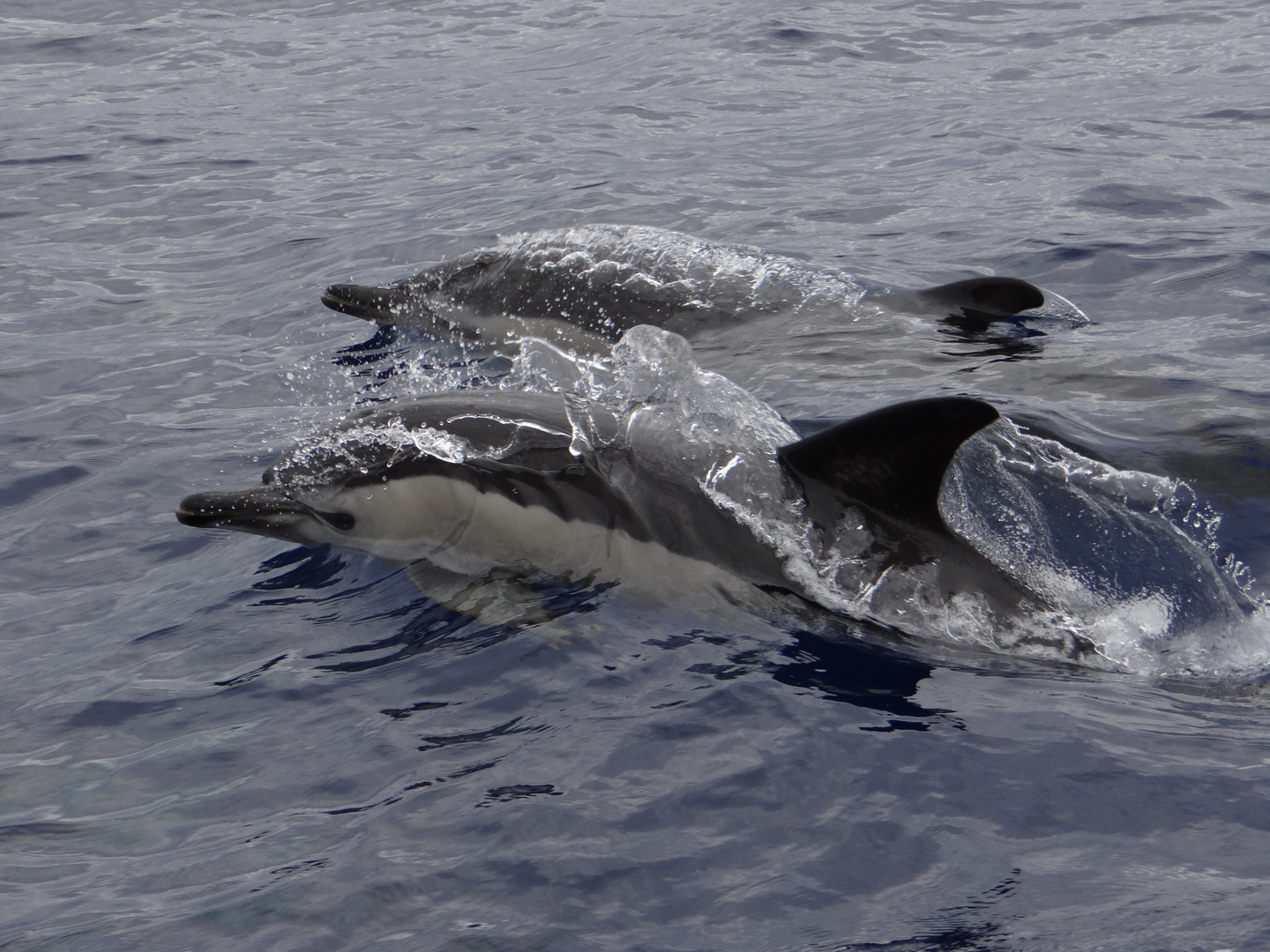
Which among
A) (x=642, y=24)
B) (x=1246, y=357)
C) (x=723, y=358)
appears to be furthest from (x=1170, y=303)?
(x=642, y=24)

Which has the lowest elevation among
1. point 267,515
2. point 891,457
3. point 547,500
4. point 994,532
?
point 994,532

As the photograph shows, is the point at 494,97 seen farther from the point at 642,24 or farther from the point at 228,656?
the point at 228,656

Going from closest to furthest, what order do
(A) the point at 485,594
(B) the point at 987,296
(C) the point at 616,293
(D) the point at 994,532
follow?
(A) the point at 485,594 < (D) the point at 994,532 < (B) the point at 987,296 < (C) the point at 616,293

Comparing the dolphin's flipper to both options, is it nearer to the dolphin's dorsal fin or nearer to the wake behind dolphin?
the wake behind dolphin

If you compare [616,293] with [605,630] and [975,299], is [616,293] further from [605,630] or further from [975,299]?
[605,630]

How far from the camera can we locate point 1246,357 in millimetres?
8508

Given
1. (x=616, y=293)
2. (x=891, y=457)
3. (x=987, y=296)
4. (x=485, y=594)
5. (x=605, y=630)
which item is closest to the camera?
(x=891, y=457)

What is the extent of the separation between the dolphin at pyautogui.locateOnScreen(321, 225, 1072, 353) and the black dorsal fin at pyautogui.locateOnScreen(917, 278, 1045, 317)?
0.01 meters

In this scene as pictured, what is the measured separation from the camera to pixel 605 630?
5496 millimetres

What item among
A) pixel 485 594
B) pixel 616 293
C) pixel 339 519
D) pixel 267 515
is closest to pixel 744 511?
pixel 485 594

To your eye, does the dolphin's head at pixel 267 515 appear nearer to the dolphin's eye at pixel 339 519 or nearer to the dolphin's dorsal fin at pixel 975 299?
the dolphin's eye at pixel 339 519

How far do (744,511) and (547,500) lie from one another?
2.89 feet

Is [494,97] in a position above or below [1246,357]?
above

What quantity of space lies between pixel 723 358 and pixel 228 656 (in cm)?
417
